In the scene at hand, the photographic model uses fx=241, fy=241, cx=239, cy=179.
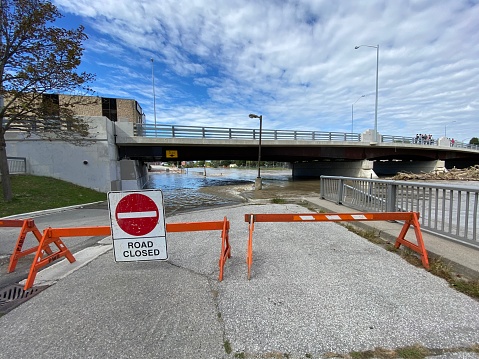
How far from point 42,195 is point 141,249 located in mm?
11942

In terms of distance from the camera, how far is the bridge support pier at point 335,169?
3209cm

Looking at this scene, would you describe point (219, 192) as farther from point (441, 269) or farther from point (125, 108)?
point (125, 108)

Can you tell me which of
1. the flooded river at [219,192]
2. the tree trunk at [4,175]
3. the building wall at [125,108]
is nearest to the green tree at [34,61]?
the tree trunk at [4,175]

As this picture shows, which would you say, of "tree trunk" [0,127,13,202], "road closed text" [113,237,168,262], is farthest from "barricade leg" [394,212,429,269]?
"tree trunk" [0,127,13,202]

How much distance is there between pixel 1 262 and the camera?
4727 mm

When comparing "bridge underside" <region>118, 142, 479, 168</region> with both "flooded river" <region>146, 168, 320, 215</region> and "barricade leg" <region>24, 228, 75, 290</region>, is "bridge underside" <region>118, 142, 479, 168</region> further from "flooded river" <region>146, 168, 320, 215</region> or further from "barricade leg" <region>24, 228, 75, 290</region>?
"barricade leg" <region>24, 228, 75, 290</region>

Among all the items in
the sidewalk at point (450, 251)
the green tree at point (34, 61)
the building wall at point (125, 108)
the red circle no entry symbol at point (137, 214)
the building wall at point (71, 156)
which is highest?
the building wall at point (125, 108)

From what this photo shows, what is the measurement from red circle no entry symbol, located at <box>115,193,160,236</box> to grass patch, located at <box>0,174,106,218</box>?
898 cm

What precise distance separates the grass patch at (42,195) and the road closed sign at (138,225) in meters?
8.90

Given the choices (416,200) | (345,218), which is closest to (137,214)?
(345,218)

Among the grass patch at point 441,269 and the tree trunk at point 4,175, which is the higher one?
the tree trunk at point 4,175

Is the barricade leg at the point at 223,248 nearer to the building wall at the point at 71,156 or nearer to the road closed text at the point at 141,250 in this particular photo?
the road closed text at the point at 141,250

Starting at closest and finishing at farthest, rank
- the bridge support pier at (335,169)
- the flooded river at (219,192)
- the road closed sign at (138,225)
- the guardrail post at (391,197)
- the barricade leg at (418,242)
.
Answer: the road closed sign at (138,225) → the barricade leg at (418,242) → the guardrail post at (391,197) → the flooded river at (219,192) → the bridge support pier at (335,169)

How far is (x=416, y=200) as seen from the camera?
605 cm
